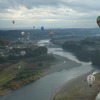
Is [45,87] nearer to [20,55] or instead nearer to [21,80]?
[21,80]

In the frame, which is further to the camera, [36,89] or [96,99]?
[36,89]

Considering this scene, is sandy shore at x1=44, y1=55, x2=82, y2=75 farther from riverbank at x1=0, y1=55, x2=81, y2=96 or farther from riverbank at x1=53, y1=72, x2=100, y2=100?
riverbank at x1=53, y1=72, x2=100, y2=100

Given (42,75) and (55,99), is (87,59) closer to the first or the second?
(42,75)

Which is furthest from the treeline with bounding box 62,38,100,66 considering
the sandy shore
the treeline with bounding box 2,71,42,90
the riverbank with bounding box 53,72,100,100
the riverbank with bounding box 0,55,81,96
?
the riverbank with bounding box 53,72,100,100

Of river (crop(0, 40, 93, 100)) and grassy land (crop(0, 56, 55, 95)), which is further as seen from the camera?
grassy land (crop(0, 56, 55, 95))

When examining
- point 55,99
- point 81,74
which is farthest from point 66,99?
point 81,74
